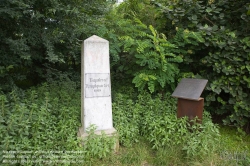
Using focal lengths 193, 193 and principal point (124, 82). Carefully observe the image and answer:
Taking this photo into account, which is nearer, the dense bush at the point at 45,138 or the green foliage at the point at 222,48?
the dense bush at the point at 45,138

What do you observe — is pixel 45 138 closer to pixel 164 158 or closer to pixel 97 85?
pixel 97 85

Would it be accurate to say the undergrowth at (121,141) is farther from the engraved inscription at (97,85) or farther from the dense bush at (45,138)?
the engraved inscription at (97,85)

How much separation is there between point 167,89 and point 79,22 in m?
2.67

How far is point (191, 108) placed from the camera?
352 centimetres

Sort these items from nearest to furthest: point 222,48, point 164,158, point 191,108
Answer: point 164,158, point 191,108, point 222,48

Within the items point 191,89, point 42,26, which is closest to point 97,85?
point 191,89

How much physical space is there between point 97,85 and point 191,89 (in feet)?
5.61

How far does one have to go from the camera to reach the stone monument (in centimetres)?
325

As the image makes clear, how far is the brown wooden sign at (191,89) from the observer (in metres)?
3.41

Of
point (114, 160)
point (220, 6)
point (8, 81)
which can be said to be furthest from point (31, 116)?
point (220, 6)

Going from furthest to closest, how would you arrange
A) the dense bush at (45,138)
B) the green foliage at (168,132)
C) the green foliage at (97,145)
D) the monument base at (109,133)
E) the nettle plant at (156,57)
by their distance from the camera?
the nettle plant at (156,57)
the monument base at (109,133)
the green foliage at (168,132)
the green foliage at (97,145)
the dense bush at (45,138)

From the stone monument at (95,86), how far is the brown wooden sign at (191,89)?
4.47ft

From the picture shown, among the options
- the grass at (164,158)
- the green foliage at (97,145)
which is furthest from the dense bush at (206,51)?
the green foliage at (97,145)

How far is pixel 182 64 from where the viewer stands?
501 centimetres
